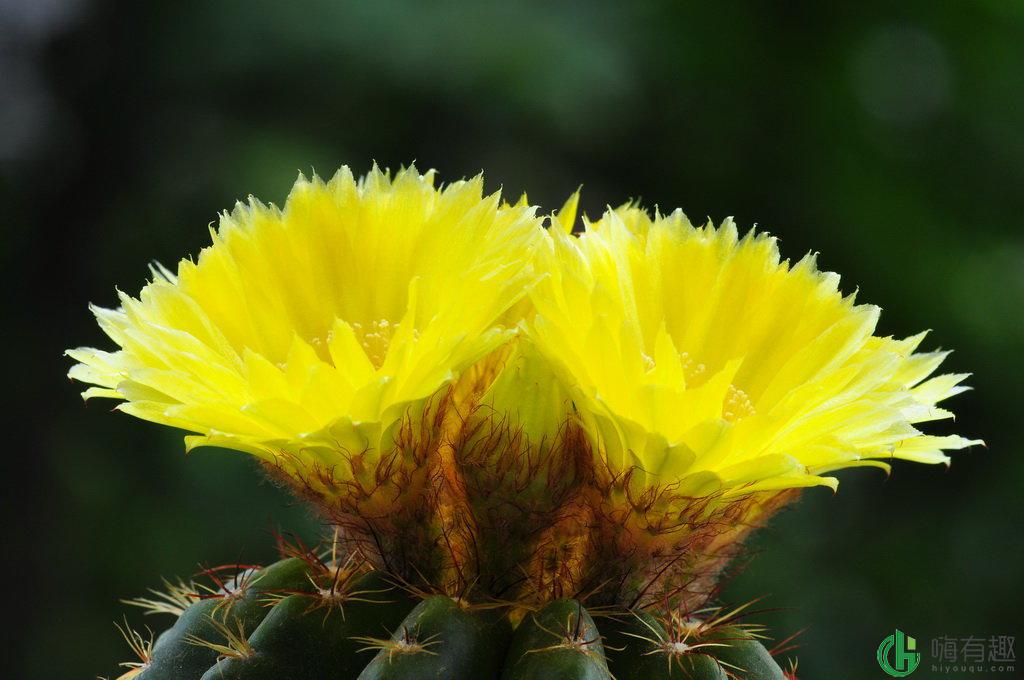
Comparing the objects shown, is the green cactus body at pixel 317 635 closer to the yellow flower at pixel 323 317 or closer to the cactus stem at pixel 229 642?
the cactus stem at pixel 229 642

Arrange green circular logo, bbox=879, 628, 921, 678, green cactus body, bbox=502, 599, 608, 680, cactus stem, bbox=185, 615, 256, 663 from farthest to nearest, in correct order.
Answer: green circular logo, bbox=879, 628, 921, 678 → cactus stem, bbox=185, 615, 256, 663 → green cactus body, bbox=502, 599, 608, 680

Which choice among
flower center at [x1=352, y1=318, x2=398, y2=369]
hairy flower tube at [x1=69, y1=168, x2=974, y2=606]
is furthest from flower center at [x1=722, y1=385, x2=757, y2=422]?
flower center at [x1=352, y1=318, x2=398, y2=369]

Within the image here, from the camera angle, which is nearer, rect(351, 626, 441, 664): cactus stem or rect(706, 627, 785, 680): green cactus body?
rect(351, 626, 441, 664): cactus stem

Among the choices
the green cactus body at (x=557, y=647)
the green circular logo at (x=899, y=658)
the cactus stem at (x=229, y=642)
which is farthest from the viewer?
the green circular logo at (x=899, y=658)

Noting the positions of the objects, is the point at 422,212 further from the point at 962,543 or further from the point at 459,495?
the point at 962,543

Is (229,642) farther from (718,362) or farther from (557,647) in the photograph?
(718,362)

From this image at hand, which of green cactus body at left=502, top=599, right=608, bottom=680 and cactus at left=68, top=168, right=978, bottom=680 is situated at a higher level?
cactus at left=68, top=168, right=978, bottom=680

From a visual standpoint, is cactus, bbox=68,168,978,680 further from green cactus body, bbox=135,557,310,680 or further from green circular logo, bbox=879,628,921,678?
green circular logo, bbox=879,628,921,678

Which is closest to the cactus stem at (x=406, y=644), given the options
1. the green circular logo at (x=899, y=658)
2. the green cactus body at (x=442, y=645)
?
the green cactus body at (x=442, y=645)

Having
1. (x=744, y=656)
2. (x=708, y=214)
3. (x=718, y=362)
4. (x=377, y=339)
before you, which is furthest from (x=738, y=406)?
(x=708, y=214)

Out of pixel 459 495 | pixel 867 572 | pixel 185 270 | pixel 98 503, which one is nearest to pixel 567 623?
pixel 459 495
